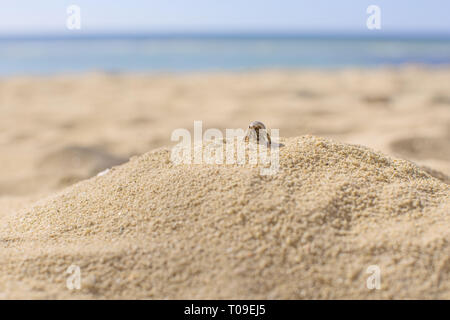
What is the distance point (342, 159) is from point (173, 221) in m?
0.60

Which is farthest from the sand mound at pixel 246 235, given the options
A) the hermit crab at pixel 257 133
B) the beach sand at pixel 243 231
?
the hermit crab at pixel 257 133

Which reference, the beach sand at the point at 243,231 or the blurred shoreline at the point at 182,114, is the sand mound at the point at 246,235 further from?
the blurred shoreline at the point at 182,114

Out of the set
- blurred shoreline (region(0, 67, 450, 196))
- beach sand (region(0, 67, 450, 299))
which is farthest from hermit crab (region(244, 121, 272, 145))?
blurred shoreline (region(0, 67, 450, 196))

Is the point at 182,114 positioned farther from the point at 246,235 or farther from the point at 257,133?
the point at 246,235

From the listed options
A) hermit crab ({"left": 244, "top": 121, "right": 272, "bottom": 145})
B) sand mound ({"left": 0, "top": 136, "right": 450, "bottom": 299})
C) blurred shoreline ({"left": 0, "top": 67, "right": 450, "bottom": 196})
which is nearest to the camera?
sand mound ({"left": 0, "top": 136, "right": 450, "bottom": 299})

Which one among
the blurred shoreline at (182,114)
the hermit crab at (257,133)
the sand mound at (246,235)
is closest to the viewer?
the sand mound at (246,235)

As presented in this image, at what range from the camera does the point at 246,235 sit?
1117 mm

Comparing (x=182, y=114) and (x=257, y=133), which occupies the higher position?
(x=182, y=114)

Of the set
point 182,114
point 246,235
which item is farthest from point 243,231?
point 182,114

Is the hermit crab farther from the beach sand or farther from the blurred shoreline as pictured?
the blurred shoreline

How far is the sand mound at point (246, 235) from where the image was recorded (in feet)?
3.38

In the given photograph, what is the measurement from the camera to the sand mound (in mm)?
1031
